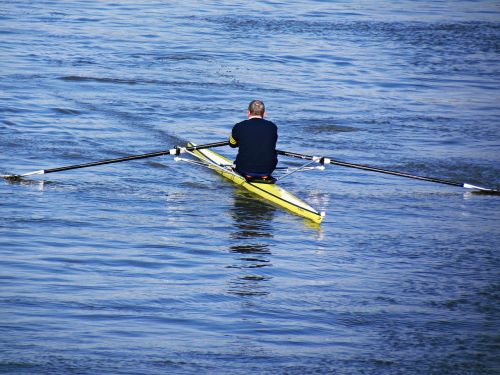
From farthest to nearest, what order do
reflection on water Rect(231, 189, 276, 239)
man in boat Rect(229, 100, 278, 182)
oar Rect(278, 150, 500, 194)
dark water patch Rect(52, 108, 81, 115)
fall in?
1. dark water patch Rect(52, 108, 81, 115)
2. oar Rect(278, 150, 500, 194)
3. man in boat Rect(229, 100, 278, 182)
4. reflection on water Rect(231, 189, 276, 239)

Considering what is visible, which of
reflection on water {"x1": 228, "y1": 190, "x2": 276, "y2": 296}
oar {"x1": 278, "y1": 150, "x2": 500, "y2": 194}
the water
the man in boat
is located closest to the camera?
the water

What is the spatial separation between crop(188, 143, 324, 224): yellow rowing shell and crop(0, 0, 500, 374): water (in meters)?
0.21

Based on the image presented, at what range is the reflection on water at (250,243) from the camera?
1223 centimetres

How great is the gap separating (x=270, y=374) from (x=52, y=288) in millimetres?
3110

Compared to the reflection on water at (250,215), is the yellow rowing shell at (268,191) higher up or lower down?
higher up

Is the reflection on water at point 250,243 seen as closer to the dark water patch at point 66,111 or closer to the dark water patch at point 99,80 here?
the dark water patch at point 66,111

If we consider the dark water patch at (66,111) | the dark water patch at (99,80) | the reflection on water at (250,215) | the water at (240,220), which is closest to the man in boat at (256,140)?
the reflection on water at (250,215)

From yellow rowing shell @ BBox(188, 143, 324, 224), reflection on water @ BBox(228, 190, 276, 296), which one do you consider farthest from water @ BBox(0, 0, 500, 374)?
yellow rowing shell @ BBox(188, 143, 324, 224)

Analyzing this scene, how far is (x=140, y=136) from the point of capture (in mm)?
20453

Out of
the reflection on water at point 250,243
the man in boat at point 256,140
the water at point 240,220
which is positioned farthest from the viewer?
the man in boat at point 256,140

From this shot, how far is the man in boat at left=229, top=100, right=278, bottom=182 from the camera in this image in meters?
15.8

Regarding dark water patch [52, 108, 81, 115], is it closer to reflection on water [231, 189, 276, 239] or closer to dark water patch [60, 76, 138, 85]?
dark water patch [60, 76, 138, 85]

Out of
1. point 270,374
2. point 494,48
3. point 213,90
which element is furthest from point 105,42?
point 270,374

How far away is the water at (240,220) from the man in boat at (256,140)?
0.64 m
